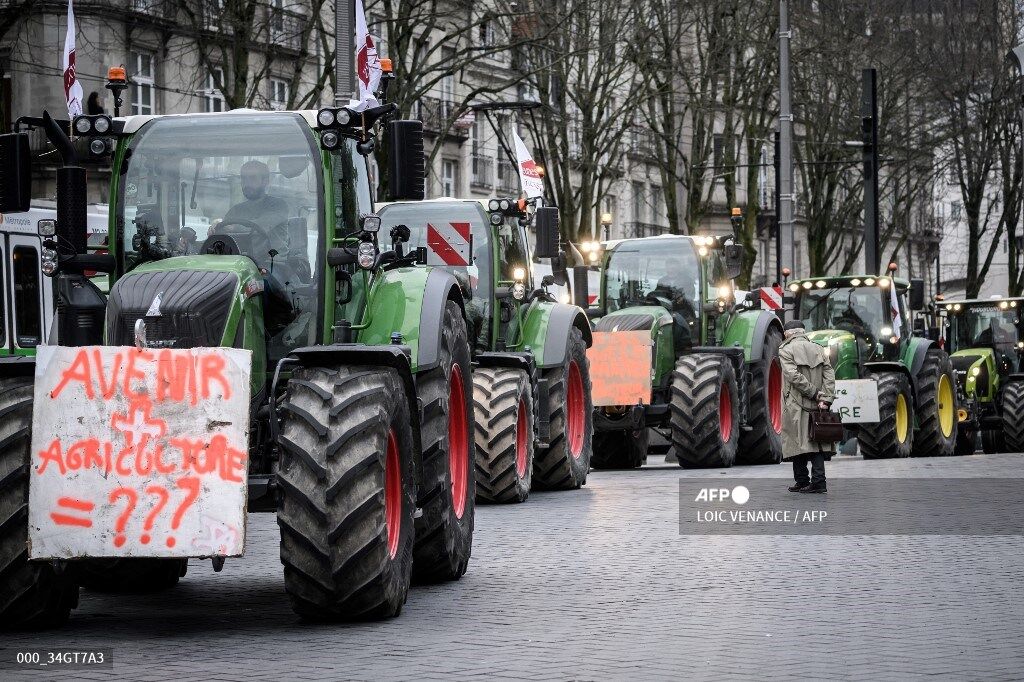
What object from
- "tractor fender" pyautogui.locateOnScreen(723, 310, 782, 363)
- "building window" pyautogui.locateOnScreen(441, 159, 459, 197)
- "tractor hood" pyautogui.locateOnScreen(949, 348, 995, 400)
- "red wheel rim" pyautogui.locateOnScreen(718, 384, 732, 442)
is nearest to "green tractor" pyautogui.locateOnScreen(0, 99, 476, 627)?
"red wheel rim" pyautogui.locateOnScreen(718, 384, 732, 442)

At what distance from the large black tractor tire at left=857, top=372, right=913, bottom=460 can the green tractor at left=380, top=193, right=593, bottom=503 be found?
7.71 metres

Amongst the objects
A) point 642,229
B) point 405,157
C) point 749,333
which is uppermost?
point 642,229

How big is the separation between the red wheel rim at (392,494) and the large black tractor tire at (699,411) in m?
12.1

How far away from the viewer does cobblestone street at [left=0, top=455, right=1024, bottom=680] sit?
7992 mm

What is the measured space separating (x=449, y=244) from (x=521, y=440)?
194 cm

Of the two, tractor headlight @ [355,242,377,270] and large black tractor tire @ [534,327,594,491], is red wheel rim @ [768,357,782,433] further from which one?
tractor headlight @ [355,242,377,270]

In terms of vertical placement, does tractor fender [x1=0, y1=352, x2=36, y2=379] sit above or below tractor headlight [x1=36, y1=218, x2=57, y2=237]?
below

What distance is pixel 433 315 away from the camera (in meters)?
10.9

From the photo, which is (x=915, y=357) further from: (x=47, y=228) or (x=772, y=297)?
(x=47, y=228)

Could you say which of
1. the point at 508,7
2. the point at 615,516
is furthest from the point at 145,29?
the point at 615,516

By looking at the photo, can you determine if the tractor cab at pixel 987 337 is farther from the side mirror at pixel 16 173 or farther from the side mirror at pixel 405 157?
the side mirror at pixel 16 173

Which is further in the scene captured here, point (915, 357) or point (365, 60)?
point (915, 357)

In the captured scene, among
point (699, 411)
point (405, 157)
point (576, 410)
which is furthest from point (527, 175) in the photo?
point (405, 157)

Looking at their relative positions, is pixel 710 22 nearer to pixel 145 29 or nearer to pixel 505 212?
pixel 145 29
